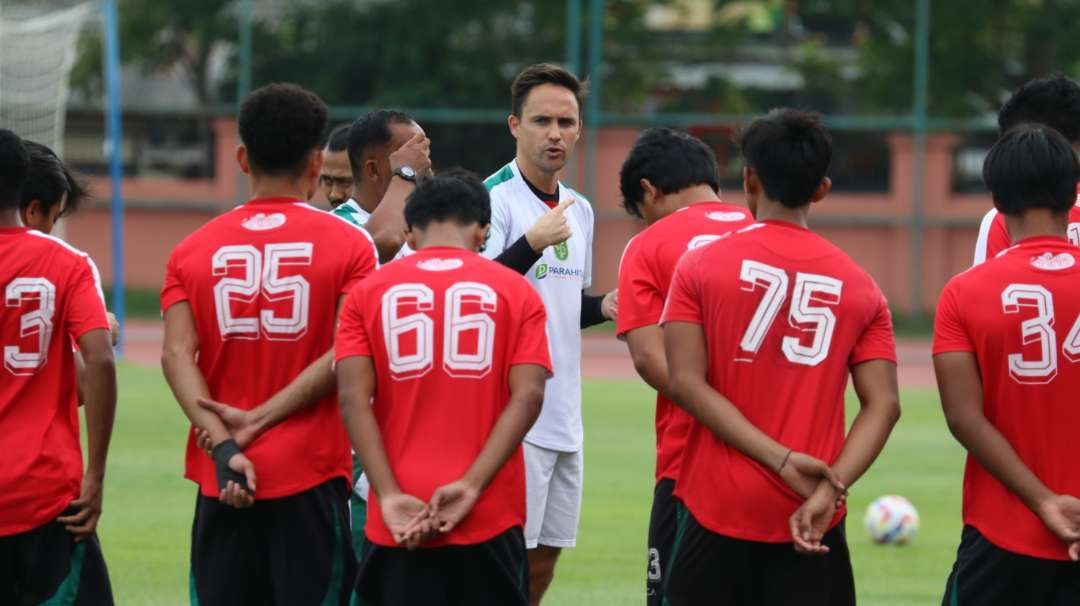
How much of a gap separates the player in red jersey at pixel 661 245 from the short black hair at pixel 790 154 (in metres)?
0.85

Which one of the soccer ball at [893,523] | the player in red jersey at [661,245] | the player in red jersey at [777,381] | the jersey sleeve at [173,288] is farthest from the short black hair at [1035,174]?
the soccer ball at [893,523]

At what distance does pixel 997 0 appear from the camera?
105ft

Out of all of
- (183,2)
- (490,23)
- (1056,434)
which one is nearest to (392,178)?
(1056,434)

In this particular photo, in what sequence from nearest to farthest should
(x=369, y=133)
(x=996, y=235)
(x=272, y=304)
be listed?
(x=272, y=304), (x=996, y=235), (x=369, y=133)

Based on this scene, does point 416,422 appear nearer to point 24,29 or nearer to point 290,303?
point 290,303

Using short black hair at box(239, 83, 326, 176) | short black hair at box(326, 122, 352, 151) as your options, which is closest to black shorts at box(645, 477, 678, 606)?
short black hair at box(239, 83, 326, 176)

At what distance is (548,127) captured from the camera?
6926mm

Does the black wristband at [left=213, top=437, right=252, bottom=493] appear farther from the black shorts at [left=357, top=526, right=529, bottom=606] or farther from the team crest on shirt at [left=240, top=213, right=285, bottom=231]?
the team crest on shirt at [left=240, top=213, right=285, bottom=231]

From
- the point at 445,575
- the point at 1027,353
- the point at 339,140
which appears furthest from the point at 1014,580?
the point at 339,140

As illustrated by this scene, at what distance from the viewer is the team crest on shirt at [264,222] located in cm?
532

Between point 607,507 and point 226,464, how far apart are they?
6.88 meters

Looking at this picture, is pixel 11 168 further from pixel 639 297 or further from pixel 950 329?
pixel 950 329

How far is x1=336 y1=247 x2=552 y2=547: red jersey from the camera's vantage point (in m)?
4.95

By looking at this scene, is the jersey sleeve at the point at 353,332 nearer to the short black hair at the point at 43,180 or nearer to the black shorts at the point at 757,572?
the black shorts at the point at 757,572
